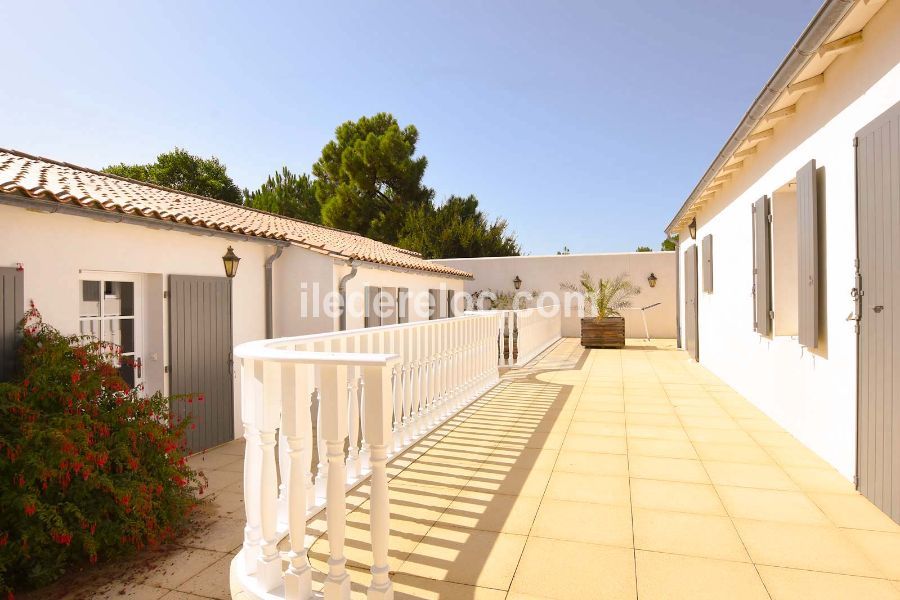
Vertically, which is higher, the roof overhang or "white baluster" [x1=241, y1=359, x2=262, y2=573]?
the roof overhang

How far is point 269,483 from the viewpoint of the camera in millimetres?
2107

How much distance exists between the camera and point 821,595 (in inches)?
81.8

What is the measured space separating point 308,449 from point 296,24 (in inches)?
423

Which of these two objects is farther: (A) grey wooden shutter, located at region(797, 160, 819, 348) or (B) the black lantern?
(B) the black lantern

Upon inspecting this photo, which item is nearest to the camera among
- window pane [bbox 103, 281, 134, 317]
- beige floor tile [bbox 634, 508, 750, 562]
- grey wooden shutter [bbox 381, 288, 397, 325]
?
beige floor tile [bbox 634, 508, 750, 562]

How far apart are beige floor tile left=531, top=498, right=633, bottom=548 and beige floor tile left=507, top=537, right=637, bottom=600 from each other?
0.25 ft

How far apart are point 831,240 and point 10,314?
237 inches

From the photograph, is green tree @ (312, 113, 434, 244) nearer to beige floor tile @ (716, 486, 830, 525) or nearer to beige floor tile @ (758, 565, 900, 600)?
beige floor tile @ (716, 486, 830, 525)

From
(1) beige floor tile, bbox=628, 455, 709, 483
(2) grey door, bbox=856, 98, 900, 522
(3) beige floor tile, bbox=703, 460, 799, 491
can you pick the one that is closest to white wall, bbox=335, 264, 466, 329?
(1) beige floor tile, bbox=628, 455, 709, 483

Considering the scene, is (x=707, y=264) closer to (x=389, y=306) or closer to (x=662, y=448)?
Answer: (x=662, y=448)

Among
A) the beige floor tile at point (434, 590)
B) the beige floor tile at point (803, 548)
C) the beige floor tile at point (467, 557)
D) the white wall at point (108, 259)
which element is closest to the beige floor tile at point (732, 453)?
the beige floor tile at point (803, 548)

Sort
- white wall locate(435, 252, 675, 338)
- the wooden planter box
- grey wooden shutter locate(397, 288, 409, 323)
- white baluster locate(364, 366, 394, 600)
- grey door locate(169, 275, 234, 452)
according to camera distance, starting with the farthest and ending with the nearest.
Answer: white wall locate(435, 252, 675, 338), the wooden planter box, grey wooden shutter locate(397, 288, 409, 323), grey door locate(169, 275, 234, 452), white baluster locate(364, 366, 394, 600)

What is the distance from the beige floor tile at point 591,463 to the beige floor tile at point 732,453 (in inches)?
27.9

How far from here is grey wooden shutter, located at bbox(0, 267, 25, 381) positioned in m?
3.45
